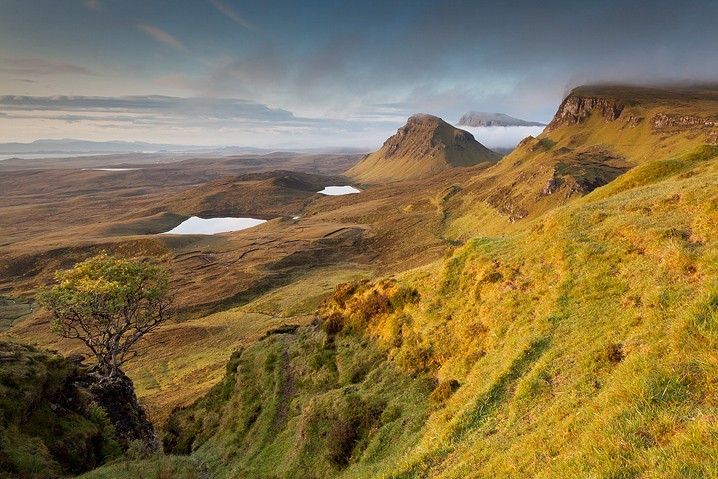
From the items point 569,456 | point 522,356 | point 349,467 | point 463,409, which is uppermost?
point 569,456

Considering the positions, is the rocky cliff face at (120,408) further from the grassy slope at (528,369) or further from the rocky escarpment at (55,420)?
the grassy slope at (528,369)

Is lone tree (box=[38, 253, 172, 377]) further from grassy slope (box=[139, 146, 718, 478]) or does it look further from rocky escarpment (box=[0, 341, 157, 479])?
grassy slope (box=[139, 146, 718, 478])

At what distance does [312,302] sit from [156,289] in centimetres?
6213

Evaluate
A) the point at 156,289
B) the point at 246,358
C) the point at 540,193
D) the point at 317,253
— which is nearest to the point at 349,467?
the point at 246,358

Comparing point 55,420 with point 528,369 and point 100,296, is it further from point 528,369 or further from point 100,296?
point 528,369

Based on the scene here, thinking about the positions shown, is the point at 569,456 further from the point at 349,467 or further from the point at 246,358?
the point at 246,358

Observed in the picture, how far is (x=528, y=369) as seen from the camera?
1509 centimetres

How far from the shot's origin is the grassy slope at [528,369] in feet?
28.9

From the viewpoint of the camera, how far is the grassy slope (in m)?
8.82

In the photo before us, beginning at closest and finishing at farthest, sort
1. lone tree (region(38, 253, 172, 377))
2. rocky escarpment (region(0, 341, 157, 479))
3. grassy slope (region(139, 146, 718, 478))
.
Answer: grassy slope (region(139, 146, 718, 478)) < rocky escarpment (region(0, 341, 157, 479)) < lone tree (region(38, 253, 172, 377))

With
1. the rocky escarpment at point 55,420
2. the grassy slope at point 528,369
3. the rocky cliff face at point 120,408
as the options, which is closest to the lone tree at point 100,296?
the rocky cliff face at point 120,408

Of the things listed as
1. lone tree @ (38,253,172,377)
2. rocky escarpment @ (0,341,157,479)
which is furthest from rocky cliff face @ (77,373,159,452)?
lone tree @ (38,253,172,377)

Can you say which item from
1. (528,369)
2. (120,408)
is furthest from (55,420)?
(528,369)

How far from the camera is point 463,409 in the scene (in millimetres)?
15070
